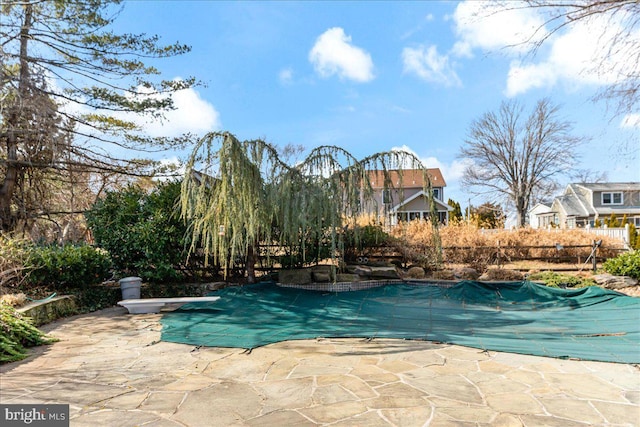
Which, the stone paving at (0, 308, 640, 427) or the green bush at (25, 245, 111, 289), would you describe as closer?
the stone paving at (0, 308, 640, 427)

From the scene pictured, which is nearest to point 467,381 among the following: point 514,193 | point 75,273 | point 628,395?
point 628,395

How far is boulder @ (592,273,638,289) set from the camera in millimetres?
7582

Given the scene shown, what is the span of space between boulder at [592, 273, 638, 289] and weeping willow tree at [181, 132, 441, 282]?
13.4 ft

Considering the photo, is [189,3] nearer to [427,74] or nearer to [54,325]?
[427,74]

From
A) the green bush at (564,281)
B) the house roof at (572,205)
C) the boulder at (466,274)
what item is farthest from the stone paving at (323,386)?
the house roof at (572,205)

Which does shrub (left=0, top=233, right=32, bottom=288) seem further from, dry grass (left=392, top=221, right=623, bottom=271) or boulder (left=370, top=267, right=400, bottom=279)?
dry grass (left=392, top=221, right=623, bottom=271)

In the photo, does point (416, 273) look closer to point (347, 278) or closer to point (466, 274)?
point (466, 274)

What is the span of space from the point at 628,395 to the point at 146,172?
10.4 metres

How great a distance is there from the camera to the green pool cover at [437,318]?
4207mm

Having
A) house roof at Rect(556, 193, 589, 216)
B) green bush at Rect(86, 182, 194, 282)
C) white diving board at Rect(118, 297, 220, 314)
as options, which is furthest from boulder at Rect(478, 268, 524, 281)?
house roof at Rect(556, 193, 589, 216)

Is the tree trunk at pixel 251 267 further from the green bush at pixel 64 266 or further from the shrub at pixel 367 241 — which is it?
the green bush at pixel 64 266

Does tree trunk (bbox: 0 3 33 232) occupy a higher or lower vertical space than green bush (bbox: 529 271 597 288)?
higher

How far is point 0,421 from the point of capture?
263cm

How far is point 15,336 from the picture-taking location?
423 centimetres
